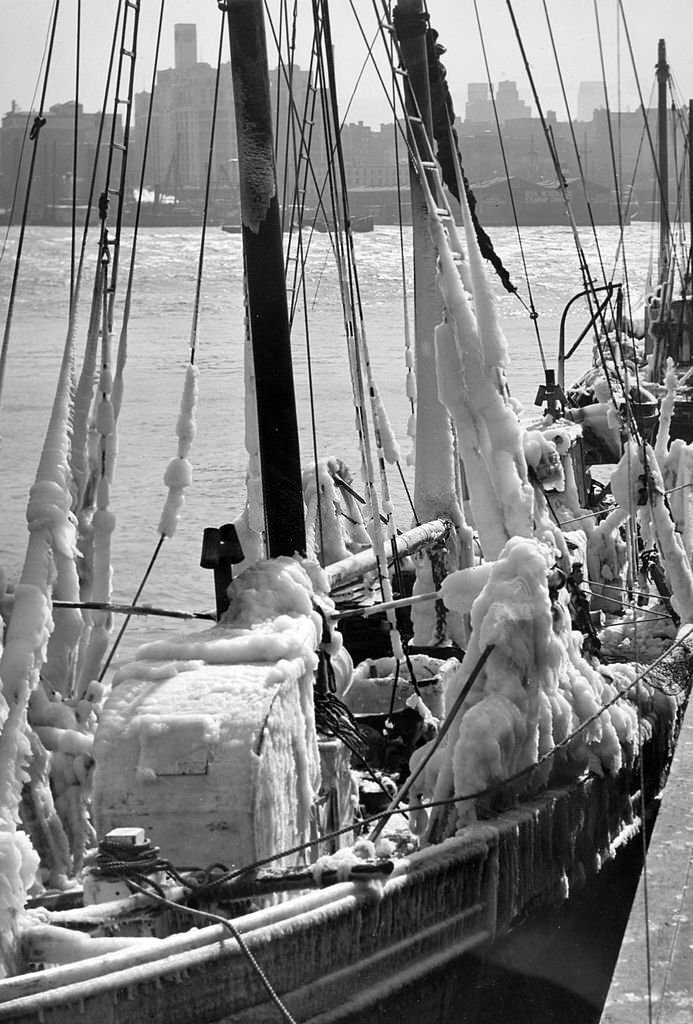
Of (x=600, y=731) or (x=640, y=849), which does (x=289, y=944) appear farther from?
(x=640, y=849)

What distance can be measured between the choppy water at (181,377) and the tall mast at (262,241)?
4.39 meters

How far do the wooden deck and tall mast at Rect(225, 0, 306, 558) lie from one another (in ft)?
9.17

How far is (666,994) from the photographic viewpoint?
18.1 ft

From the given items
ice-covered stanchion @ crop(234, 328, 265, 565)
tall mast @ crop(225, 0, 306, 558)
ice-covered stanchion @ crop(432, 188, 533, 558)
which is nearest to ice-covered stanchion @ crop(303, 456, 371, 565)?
ice-covered stanchion @ crop(234, 328, 265, 565)

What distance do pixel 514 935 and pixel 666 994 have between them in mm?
2059

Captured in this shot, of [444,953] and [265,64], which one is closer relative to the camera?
[444,953]

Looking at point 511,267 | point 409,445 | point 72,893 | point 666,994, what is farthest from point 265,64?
point 511,267

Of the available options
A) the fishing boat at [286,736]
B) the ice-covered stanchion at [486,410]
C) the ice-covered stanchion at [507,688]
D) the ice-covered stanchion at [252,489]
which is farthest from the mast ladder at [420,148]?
the ice-covered stanchion at [507,688]

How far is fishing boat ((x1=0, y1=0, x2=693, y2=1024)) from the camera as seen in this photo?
19.7 ft

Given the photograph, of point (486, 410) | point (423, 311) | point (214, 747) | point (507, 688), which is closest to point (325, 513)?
point (423, 311)

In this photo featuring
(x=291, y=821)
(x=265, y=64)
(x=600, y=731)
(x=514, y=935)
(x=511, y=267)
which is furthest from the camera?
(x=511, y=267)

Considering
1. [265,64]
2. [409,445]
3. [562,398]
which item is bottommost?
[409,445]

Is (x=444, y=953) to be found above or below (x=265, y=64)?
below

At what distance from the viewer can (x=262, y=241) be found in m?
8.88
